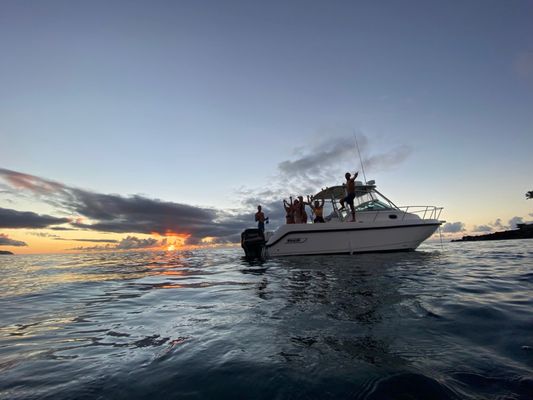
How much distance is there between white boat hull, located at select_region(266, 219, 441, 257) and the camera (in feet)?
43.8

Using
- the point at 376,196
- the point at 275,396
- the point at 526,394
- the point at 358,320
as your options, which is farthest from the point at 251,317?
the point at 376,196

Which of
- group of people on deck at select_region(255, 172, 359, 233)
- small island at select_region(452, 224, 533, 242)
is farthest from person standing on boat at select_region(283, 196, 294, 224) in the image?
small island at select_region(452, 224, 533, 242)

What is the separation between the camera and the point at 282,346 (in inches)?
108

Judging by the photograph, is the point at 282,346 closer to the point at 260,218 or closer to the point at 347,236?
the point at 347,236

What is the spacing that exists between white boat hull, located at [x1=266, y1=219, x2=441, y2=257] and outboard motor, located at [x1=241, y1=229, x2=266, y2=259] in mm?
836

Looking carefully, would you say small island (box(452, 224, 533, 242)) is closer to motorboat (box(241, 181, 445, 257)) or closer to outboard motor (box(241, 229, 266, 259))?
motorboat (box(241, 181, 445, 257))

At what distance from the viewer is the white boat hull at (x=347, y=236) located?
13.4 m

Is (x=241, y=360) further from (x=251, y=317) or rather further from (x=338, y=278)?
(x=338, y=278)

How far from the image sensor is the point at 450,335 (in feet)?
9.60

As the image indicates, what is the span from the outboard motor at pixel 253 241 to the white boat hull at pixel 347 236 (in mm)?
836

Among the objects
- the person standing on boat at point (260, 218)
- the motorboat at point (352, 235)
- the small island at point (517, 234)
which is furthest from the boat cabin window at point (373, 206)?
the small island at point (517, 234)

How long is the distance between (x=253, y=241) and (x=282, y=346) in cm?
1023

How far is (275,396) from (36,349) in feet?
8.80

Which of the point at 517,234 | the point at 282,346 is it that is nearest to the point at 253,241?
the point at 282,346
